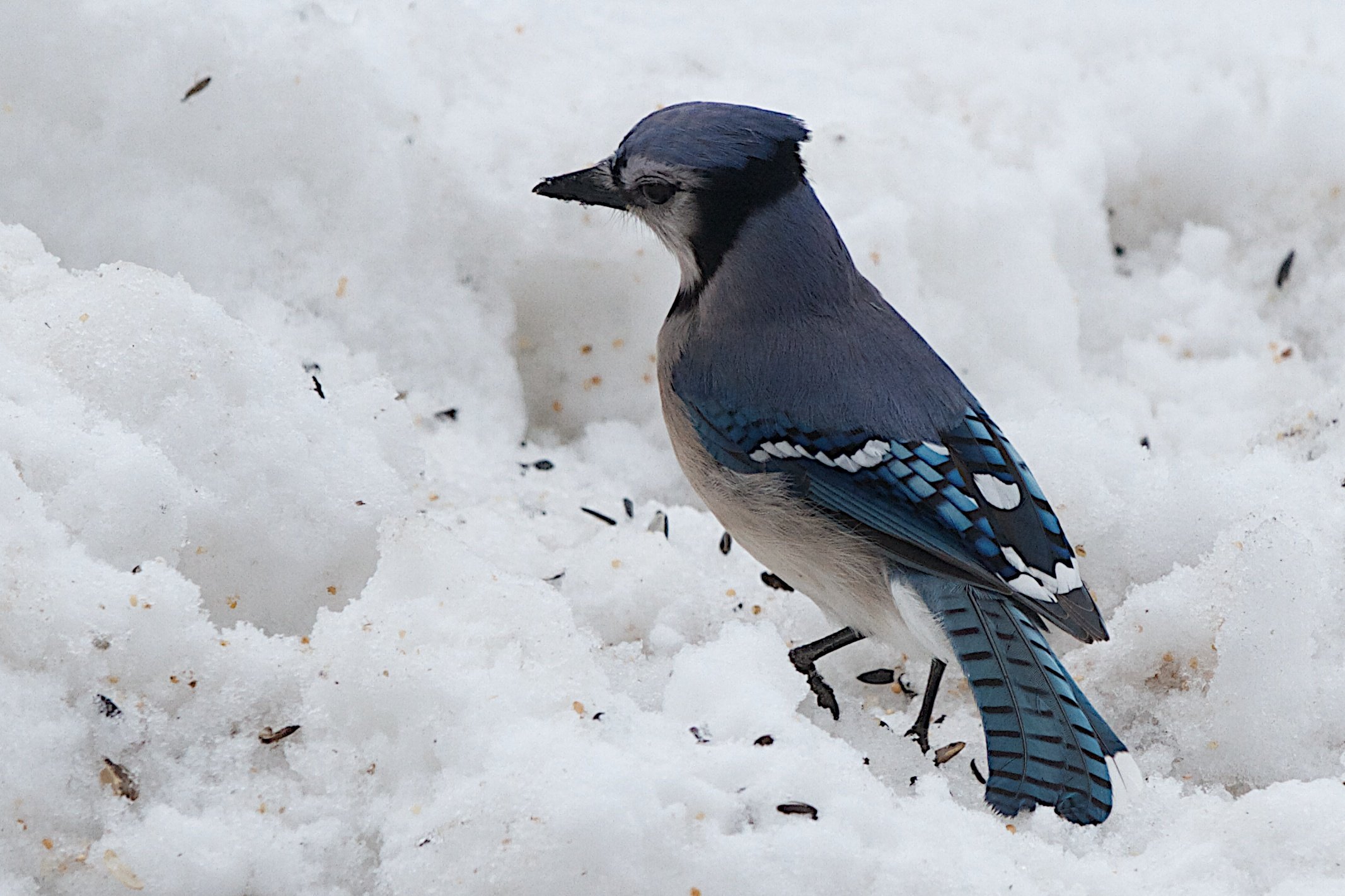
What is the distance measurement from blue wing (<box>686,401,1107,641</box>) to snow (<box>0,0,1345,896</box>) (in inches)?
9.9

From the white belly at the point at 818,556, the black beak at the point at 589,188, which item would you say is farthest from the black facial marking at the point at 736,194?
the white belly at the point at 818,556

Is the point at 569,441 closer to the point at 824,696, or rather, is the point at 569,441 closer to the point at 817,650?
the point at 817,650

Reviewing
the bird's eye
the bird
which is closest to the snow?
the bird

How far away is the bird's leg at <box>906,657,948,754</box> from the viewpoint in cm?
196

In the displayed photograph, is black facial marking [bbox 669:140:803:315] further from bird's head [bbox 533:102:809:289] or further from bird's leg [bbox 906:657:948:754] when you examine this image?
bird's leg [bbox 906:657:948:754]

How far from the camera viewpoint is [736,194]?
6.90 feet

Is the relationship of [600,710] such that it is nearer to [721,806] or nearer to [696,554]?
→ [721,806]

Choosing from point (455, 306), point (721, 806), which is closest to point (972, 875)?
point (721, 806)

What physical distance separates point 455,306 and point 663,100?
73cm

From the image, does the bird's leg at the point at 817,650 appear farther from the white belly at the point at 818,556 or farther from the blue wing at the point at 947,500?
the blue wing at the point at 947,500

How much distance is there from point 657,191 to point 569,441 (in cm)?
80

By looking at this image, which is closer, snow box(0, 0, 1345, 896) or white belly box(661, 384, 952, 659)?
snow box(0, 0, 1345, 896)

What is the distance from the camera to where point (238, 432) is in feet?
6.45

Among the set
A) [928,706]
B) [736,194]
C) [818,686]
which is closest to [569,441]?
[736,194]
